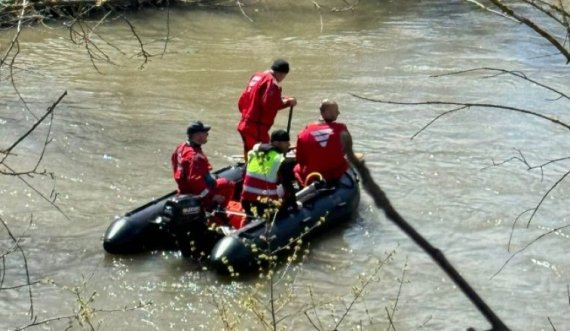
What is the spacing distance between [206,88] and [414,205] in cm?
540

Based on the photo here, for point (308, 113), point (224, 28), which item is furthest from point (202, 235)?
point (224, 28)

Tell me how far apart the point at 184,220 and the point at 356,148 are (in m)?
4.13

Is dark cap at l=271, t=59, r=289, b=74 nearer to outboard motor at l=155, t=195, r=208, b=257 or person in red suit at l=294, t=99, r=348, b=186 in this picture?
person in red suit at l=294, t=99, r=348, b=186

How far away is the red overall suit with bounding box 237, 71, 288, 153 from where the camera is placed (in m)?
8.80

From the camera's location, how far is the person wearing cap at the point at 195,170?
7496 mm

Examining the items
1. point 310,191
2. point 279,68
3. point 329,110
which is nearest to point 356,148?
point 329,110

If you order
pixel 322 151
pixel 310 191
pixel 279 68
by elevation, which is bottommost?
pixel 310 191

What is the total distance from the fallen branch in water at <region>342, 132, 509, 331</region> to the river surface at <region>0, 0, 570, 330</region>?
3.1 inches

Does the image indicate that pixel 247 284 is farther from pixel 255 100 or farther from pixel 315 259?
pixel 255 100

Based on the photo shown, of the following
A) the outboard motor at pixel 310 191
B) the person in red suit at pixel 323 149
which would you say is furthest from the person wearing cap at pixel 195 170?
the person in red suit at pixel 323 149

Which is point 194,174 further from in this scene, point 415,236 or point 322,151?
point 415,236

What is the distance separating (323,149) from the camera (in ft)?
27.8

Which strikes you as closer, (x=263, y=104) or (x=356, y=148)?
(x=263, y=104)

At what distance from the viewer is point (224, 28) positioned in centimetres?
1800
